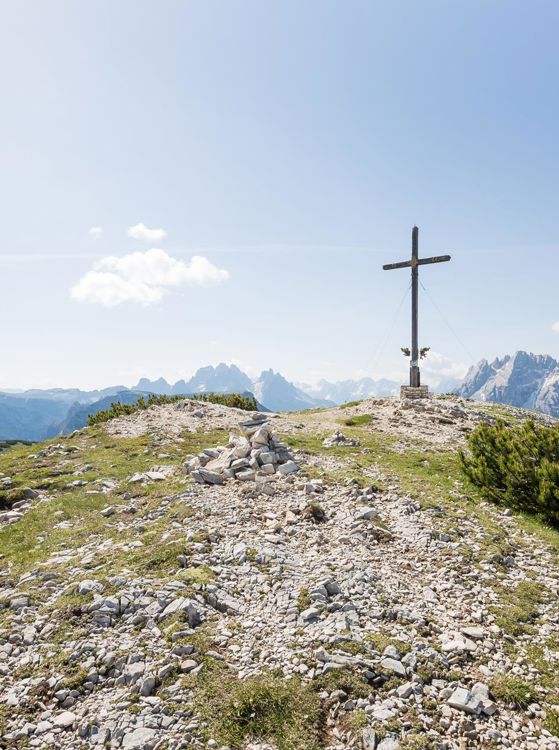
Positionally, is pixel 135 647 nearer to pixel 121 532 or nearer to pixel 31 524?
pixel 121 532

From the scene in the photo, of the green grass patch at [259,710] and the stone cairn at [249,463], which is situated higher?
the stone cairn at [249,463]

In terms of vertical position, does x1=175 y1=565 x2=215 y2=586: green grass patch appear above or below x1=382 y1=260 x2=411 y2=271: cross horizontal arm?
below

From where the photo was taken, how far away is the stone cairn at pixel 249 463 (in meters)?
18.0

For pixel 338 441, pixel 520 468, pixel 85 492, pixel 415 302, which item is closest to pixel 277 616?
pixel 520 468

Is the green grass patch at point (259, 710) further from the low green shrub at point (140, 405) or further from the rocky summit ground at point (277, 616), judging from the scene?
the low green shrub at point (140, 405)

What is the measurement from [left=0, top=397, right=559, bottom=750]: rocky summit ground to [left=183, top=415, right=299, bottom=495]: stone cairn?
7.4 inches

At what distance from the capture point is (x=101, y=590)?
1018 centimetres

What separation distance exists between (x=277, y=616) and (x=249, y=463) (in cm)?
992

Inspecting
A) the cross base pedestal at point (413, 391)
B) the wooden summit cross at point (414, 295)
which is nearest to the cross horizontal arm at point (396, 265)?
the wooden summit cross at point (414, 295)

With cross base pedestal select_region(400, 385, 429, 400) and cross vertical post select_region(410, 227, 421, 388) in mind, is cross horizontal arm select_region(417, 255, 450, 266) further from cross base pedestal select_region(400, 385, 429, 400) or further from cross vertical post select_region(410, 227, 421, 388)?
cross base pedestal select_region(400, 385, 429, 400)

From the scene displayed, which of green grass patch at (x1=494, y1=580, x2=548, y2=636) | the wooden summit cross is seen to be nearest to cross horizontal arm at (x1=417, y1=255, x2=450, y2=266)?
the wooden summit cross

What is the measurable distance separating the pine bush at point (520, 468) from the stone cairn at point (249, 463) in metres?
8.10

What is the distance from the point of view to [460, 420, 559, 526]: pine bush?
48.3 feet

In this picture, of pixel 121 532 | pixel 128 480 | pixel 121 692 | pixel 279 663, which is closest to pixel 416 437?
pixel 128 480
